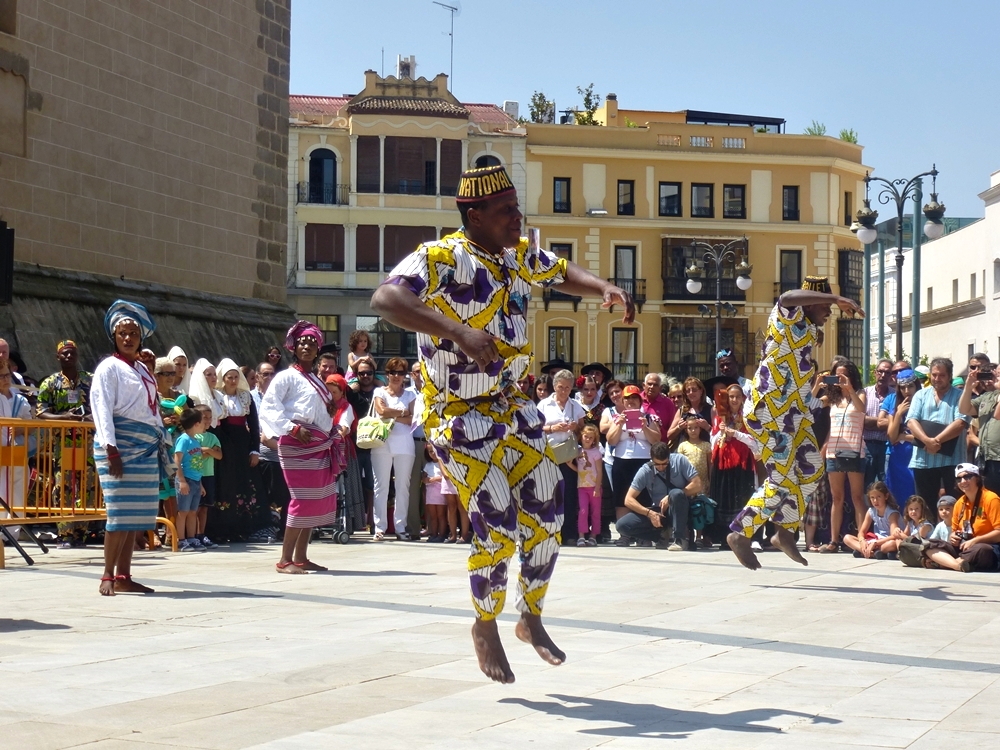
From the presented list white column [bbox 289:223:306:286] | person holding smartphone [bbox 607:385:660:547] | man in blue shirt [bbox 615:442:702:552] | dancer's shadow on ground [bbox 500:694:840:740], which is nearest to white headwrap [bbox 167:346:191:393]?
person holding smartphone [bbox 607:385:660:547]

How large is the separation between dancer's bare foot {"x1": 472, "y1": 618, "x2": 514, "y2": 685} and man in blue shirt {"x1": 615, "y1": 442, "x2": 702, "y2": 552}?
26.7 feet

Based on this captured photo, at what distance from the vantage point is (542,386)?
1516cm

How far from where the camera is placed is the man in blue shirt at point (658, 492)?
13.7 m

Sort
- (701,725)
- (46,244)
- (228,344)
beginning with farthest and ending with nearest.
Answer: (228,344)
(46,244)
(701,725)

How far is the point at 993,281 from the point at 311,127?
27.2m

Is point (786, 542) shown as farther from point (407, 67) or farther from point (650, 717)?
point (407, 67)

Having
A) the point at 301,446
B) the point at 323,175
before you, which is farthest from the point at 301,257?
the point at 301,446

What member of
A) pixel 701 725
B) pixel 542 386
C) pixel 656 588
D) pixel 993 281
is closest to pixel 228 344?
pixel 542 386

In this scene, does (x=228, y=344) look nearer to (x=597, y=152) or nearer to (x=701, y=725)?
(x=701, y=725)

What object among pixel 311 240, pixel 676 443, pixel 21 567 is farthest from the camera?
pixel 311 240

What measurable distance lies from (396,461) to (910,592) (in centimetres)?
627

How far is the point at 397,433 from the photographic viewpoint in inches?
579

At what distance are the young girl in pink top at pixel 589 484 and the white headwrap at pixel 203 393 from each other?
342 cm

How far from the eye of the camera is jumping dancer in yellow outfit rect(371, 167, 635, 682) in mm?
5688
